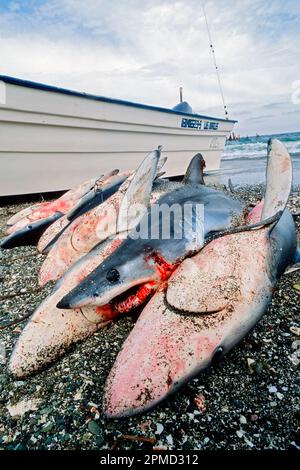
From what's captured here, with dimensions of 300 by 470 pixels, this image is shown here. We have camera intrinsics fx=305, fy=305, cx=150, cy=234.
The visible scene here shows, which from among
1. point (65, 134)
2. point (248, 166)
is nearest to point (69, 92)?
point (65, 134)

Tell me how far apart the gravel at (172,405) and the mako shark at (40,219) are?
161cm

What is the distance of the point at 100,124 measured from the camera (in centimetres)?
683

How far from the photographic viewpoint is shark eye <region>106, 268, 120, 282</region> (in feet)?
4.90

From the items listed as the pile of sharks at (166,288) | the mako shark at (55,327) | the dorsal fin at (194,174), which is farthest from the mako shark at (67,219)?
the mako shark at (55,327)

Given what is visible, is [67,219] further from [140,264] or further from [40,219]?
[140,264]

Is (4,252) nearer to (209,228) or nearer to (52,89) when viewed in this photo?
(209,228)

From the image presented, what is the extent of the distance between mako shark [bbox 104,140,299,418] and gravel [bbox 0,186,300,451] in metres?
0.14

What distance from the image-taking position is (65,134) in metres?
6.36

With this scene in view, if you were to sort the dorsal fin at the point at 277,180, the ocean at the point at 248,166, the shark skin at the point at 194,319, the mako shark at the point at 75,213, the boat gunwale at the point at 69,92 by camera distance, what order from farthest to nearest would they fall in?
the ocean at the point at 248,166 < the boat gunwale at the point at 69,92 < the mako shark at the point at 75,213 < the dorsal fin at the point at 277,180 < the shark skin at the point at 194,319

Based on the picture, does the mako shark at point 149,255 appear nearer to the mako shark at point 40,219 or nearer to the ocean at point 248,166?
the mako shark at point 40,219

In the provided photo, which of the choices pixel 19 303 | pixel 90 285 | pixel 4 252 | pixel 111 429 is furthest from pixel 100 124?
pixel 111 429

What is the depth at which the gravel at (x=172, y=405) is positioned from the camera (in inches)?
47.9

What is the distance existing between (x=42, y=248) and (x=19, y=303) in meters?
0.87

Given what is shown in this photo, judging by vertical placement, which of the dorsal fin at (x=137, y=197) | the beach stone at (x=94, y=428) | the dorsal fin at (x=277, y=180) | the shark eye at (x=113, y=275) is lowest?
the beach stone at (x=94, y=428)
